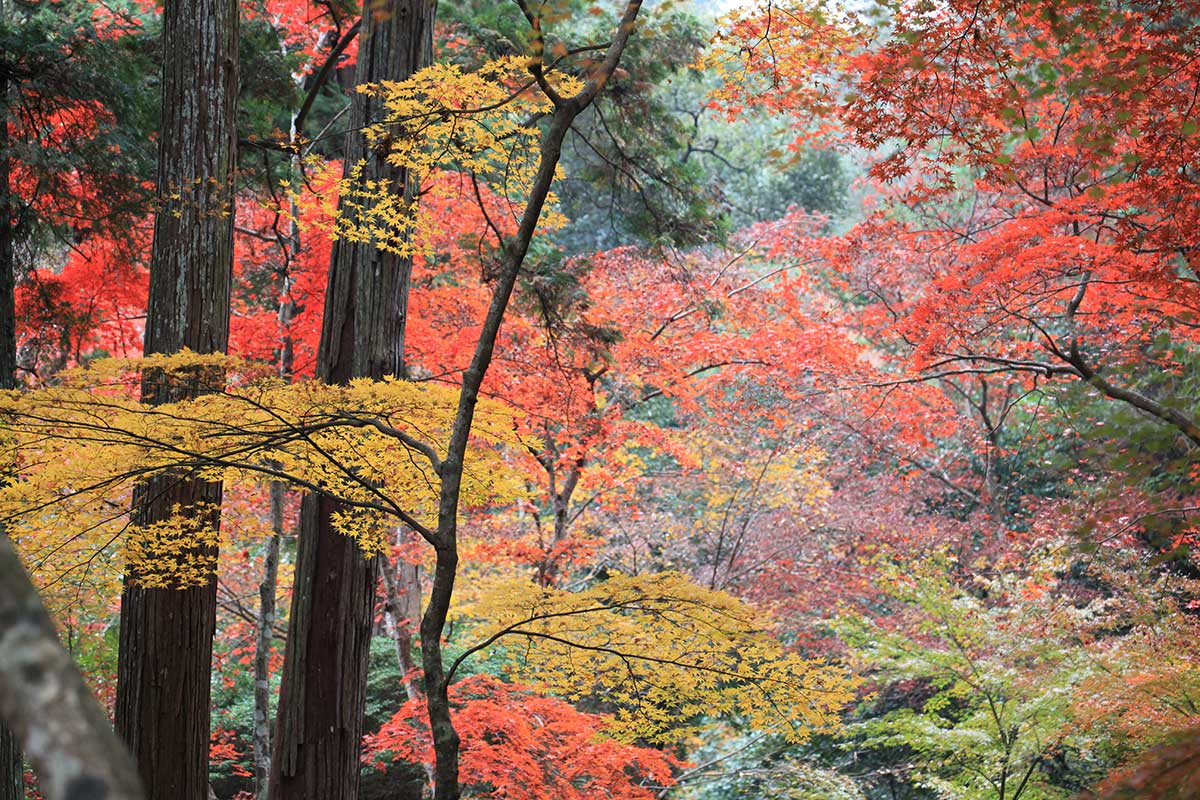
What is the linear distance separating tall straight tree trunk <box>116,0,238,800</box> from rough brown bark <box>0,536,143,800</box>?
3206 millimetres

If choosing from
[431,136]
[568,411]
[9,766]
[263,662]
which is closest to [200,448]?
[431,136]

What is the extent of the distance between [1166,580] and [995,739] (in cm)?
193

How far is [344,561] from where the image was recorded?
4.38 metres

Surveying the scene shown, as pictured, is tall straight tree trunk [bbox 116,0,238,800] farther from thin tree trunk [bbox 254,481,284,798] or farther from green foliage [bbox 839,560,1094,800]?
green foliage [bbox 839,560,1094,800]

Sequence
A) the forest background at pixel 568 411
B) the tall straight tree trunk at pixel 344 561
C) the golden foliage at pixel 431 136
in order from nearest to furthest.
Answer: the forest background at pixel 568 411 → the golden foliage at pixel 431 136 → the tall straight tree trunk at pixel 344 561

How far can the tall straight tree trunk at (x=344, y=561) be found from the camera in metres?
4.25

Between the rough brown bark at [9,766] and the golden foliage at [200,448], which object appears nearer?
the golden foliage at [200,448]

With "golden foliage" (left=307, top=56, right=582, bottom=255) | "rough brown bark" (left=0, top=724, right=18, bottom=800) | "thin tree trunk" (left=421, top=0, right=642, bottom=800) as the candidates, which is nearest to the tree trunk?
"rough brown bark" (left=0, top=724, right=18, bottom=800)

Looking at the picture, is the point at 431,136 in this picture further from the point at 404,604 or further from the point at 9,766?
the point at 404,604

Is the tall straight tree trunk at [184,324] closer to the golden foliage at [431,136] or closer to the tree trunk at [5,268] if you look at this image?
the golden foliage at [431,136]

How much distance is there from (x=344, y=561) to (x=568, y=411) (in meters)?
3.28

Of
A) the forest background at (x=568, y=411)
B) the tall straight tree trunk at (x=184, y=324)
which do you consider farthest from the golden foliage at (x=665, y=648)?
the tall straight tree trunk at (x=184, y=324)

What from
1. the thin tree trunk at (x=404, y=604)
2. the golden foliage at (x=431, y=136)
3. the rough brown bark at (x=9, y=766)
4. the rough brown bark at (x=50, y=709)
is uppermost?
the golden foliage at (x=431, y=136)

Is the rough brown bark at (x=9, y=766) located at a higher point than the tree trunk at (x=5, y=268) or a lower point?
lower
